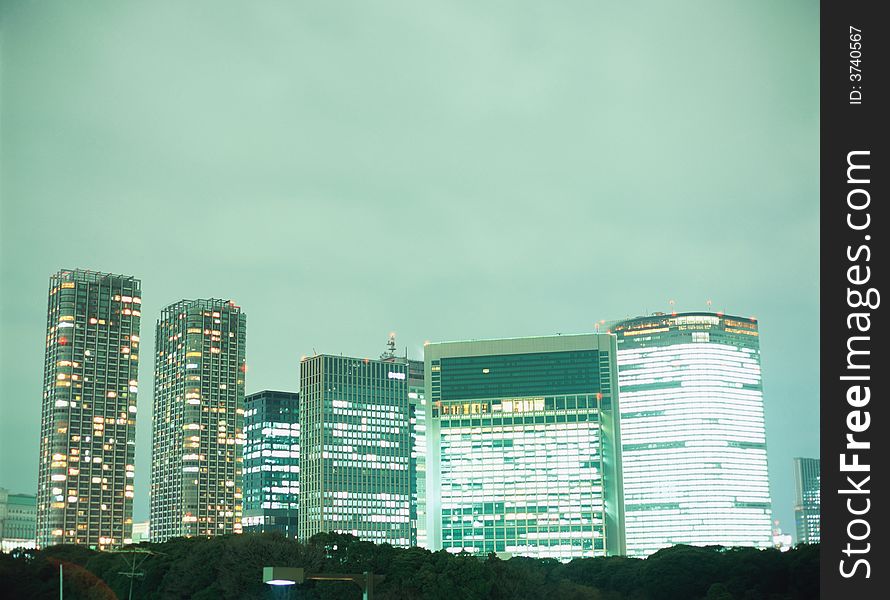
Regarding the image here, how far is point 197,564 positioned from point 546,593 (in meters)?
23.7

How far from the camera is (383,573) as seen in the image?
231ft

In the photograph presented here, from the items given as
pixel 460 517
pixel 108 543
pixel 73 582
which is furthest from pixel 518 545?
pixel 73 582
